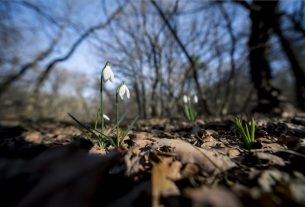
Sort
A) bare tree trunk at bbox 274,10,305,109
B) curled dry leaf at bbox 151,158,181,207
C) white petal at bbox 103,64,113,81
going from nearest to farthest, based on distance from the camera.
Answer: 1. curled dry leaf at bbox 151,158,181,207
2. white petal at bbox 103,64,113,81
3. bare tree trunk at bbox 274,10,305,109

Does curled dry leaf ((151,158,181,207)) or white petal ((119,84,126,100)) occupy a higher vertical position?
white petal ((119,84,126,100))

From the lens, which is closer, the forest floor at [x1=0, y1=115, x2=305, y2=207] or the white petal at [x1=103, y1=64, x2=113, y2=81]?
the forest floor at [x1=0, y1=115, x2=305, y2=207]

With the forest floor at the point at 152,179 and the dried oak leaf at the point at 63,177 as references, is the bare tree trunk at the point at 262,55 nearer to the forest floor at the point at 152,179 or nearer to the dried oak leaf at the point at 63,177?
the forest floor at the point at 152,179

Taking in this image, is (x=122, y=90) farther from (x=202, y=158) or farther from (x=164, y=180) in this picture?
(x=164, y=180)

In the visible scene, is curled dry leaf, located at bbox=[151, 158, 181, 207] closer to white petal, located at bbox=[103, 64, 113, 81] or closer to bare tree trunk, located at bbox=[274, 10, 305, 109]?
white petal, located at bbox=[103, 64, 113, 81]

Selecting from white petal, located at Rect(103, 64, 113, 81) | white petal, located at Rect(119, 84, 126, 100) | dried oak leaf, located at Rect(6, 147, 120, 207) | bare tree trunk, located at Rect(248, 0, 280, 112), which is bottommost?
dried oak leaf, located at Rect(6, 147, 120, 207)

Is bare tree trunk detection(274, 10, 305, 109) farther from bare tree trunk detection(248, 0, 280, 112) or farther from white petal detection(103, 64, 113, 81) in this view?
white petal detection(103, 64, 113, 81)

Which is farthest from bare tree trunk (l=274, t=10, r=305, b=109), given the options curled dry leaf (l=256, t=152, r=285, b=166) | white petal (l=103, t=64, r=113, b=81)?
curled dry leaf (l=256, t=152, r=285, b=166)

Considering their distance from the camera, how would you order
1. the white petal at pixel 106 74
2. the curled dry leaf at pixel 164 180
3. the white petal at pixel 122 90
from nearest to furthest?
the curled dry leaf at pixel 164 180
the white petal at pixel 106 74
the white petal at pixel 122 90

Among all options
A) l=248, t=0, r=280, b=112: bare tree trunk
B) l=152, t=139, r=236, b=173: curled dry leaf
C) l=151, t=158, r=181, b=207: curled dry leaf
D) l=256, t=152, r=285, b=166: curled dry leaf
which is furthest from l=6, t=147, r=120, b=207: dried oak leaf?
l=248, t=0, r=280, b=112: bare tree trunk

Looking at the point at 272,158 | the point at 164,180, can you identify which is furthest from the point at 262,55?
the point at 164,180

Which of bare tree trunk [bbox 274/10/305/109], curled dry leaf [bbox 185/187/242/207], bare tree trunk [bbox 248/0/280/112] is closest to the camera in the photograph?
curled dry leaf [bbox 185/187/242/207]

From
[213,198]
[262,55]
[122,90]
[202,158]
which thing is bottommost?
[213,198]

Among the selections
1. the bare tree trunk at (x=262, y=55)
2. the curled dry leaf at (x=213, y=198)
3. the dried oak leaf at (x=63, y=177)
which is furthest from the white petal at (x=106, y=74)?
the bare tree trunk at (x=262, y=55)
